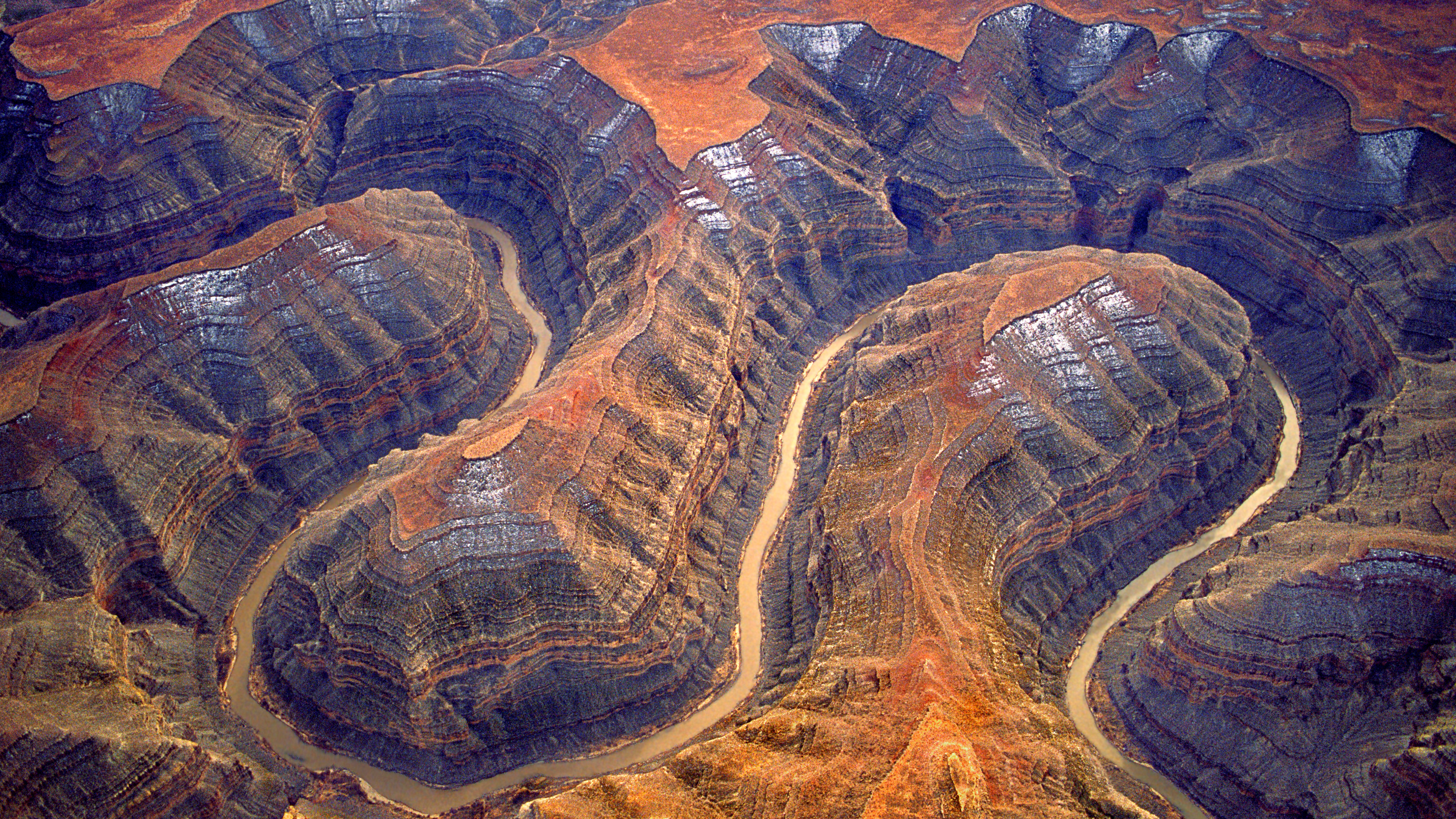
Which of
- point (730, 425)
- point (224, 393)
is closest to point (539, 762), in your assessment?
point (730, 425)

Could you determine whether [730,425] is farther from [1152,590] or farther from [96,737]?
[96,737]

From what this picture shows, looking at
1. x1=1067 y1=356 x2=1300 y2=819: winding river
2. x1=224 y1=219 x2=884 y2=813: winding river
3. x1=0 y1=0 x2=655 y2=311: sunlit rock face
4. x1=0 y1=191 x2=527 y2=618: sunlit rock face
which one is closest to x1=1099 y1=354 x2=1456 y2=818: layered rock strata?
x1=1067 y1=356 x2=1300 y2=819: winding river

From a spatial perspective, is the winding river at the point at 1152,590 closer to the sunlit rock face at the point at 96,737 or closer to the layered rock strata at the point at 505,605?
the layered rock strata at the point at 505,605

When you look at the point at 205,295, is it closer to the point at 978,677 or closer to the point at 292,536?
the point at 292,536

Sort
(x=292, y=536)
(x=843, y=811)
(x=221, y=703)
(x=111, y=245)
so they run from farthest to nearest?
1. (x=111, y=245)
2. (x=292, y=536)
3. (x=221, y=703)
4. (x=843, y=811)

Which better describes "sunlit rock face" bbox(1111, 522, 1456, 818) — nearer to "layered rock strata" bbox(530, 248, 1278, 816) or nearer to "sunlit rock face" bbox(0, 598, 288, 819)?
"layered rock strata" bbox(530, 248, 1278, 816)

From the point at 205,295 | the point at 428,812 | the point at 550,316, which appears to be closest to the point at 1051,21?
the point at 550,316
